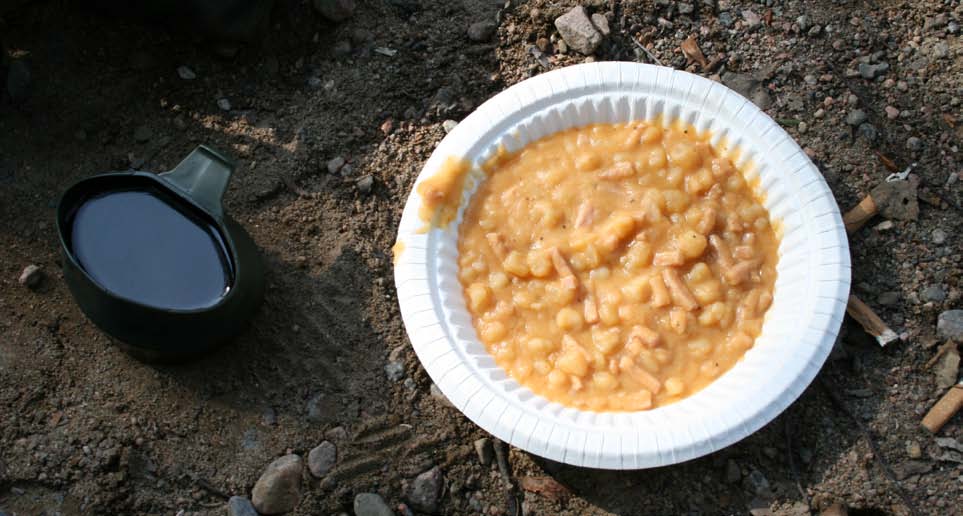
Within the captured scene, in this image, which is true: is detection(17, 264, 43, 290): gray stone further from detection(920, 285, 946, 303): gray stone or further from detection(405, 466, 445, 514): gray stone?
detection(920, 285, 946, 303): gray stone

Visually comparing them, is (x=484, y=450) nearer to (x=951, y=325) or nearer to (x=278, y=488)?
(x=278, y=488)

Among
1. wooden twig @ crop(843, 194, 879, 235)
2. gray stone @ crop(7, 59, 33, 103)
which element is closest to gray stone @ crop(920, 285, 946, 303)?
wooden twig @ crop(843, 194, 879, 235)

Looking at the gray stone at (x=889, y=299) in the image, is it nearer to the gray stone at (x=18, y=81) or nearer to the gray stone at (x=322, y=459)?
the gray stone at (x=322, y=459)

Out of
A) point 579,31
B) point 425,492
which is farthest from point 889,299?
point 425,492

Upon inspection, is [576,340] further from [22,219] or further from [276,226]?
[22,219]

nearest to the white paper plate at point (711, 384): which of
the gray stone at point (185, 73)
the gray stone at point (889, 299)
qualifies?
the gray stone at point (889, 299)

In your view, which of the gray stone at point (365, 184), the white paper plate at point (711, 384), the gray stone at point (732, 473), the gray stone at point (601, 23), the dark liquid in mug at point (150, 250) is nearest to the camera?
the white paper plate at point (711, 384)
